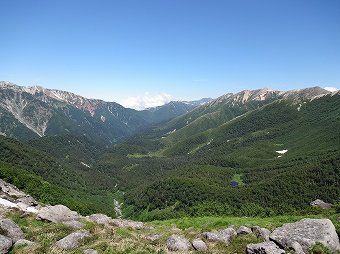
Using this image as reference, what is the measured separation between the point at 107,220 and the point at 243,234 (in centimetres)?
2674

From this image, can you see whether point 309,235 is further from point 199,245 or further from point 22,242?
point 22,242

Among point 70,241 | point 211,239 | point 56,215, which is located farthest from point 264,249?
point 56,215

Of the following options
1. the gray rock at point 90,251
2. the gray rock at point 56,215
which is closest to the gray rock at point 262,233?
the gray rock at point 90,251

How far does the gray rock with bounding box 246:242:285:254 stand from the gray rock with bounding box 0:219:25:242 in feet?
89.2

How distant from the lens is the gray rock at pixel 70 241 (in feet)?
120

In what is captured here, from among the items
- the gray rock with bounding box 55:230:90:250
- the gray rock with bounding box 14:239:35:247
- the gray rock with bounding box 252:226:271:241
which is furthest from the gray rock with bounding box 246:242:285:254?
the gray rock with bounding box 14:239:35:247

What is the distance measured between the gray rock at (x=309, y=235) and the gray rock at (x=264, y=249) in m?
2.36

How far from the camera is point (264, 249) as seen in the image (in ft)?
112

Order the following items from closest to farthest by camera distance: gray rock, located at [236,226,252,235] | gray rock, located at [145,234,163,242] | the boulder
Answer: the boulder → gray rock, located at [145,234,163,242] → gray rock, located at [236,226,252,235]

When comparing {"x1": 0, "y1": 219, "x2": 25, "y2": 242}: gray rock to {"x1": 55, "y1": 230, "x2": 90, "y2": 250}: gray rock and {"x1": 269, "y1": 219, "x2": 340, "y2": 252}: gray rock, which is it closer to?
{"x1": 55, "y1": 230, "x2": 90, "y2": 250}: gray rock

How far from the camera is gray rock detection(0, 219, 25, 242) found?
38694 millimetres

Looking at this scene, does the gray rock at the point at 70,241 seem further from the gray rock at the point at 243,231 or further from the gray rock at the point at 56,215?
the gray rock at the point at 243,231

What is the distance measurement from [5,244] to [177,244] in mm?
19207

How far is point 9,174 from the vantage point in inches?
4286
